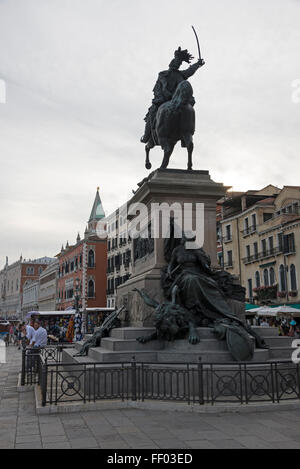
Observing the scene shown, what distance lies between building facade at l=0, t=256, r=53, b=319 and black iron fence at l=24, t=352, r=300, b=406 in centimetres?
13742

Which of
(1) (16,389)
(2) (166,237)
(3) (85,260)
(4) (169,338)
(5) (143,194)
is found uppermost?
(3) (85,260)

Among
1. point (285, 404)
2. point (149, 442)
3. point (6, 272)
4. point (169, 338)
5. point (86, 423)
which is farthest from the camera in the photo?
point (6, 272)

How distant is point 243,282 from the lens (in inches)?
1993

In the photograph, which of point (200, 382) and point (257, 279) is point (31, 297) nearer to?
point (257, 279)

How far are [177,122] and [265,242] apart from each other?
35.2 m

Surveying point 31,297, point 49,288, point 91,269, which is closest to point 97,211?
point 91,269

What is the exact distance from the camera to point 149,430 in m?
6.62

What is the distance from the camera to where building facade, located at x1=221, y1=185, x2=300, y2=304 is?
4194 cm

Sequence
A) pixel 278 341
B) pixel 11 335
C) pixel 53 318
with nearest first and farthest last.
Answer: pixel 278 341, pixel 11 335, pixel 53 318

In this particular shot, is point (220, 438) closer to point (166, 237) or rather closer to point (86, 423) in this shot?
point (86, 423)

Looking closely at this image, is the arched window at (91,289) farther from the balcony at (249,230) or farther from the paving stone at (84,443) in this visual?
the paving stone at (84,443)

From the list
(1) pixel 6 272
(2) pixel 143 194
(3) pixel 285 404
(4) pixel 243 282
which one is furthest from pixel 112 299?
(1) pixel 6 272

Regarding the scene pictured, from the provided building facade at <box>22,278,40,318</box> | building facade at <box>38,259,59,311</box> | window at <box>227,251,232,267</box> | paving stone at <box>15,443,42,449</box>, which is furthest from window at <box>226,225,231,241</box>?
building facade at <box>22,278,40,318</box>
